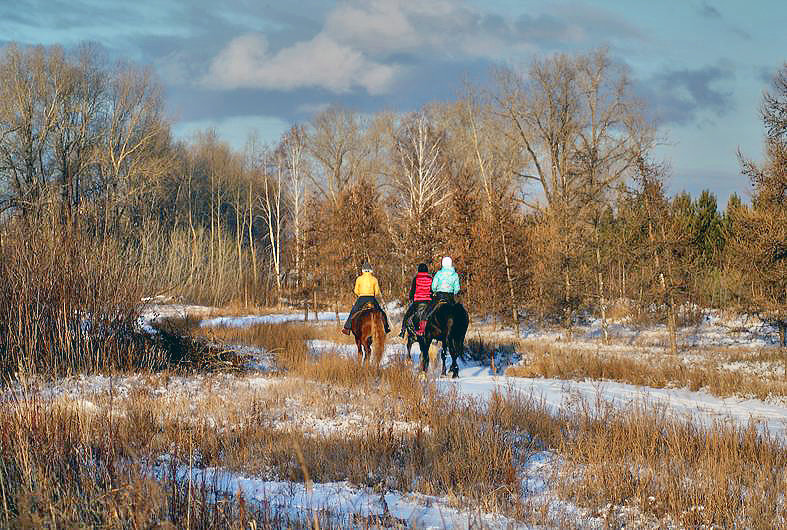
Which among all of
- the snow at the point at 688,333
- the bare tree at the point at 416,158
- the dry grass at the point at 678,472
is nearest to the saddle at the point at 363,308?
the dry grass at the point at 678,472

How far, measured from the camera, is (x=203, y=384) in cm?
1096

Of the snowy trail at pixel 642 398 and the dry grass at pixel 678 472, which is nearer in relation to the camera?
the dry grass at pixel 678 472

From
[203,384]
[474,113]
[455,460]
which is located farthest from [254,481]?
[474,113]

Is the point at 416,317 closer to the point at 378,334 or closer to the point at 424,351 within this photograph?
the point at 424,351

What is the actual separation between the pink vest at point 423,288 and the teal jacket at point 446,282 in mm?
395

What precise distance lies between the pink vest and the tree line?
5.40 meters

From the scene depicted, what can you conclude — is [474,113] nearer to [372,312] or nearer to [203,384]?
[372,312]

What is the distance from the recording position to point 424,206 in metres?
36.6

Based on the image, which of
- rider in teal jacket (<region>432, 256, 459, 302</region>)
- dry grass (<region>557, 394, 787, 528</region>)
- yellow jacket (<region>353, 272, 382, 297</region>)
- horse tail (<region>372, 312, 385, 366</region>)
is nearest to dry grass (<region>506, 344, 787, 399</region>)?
rider in teal jacket (<region>432, 256, 459, 302</region>)

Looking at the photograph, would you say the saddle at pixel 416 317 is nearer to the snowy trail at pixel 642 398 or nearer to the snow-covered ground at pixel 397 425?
→ the snow-covered ground at pixel 397 425

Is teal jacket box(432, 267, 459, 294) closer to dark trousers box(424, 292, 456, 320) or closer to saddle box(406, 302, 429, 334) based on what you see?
dark trousers box(424, 292, 456, 320)

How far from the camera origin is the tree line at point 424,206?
21266 millimetres

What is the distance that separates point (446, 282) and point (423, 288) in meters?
0.77

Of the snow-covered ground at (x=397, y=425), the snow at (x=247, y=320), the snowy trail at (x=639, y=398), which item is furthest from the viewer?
the snow at (x=247, y=320)
